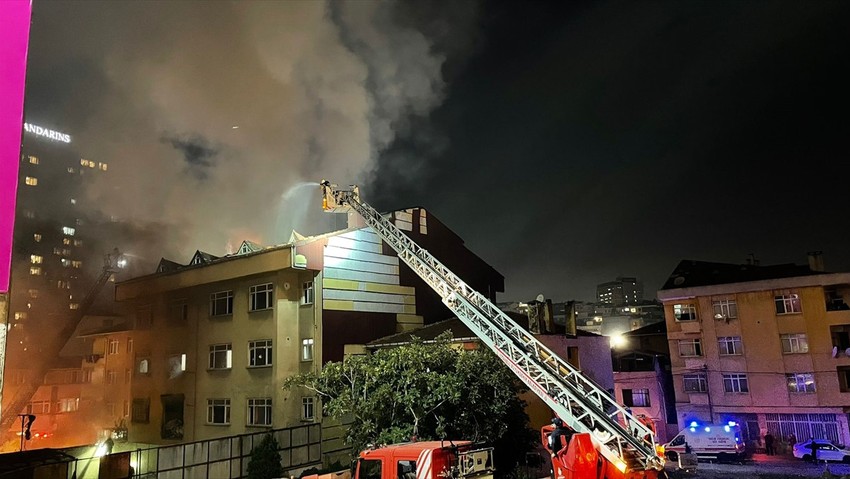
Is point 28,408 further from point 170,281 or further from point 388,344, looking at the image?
point 388,344

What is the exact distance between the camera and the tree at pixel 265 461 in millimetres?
19828

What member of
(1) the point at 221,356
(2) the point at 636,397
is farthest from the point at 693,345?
(1) the point at 221,356

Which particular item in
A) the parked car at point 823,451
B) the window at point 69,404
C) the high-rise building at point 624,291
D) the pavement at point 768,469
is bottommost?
the pavement at point 768,469

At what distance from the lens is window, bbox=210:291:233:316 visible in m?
27.3

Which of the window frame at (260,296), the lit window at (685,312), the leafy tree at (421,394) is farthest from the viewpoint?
the lit window at (685,312)

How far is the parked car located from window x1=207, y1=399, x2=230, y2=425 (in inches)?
1148

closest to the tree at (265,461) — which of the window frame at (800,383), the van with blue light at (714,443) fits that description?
the van with blue light at (714,443)

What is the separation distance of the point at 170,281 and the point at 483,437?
21.3 meters

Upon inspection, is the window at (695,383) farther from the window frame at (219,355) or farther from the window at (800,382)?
the window frame at (219,355)

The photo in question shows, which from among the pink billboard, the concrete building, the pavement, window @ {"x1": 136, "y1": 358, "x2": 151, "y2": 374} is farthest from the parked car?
window @ {"x1": 136, "y1": 358, "x2": 151, "y2": 374}

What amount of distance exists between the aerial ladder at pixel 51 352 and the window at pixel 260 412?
22819 mm

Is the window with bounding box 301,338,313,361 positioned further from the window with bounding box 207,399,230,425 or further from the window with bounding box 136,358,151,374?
the window with bounding box 136,358,151,374

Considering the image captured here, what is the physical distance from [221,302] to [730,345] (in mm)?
29950

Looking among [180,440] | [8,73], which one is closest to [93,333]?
[180,440]
